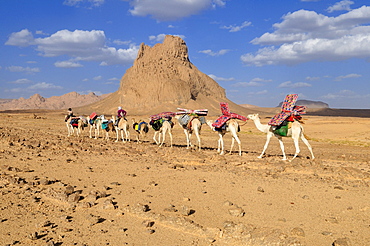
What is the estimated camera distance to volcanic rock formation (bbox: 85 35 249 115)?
143m

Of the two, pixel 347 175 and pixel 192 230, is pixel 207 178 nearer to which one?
pixel 192 230

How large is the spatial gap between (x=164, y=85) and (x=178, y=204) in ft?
460

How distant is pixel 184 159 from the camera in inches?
615

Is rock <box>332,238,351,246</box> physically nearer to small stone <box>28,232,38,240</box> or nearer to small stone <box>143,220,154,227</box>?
small stone <box>143,220,154,227</box>

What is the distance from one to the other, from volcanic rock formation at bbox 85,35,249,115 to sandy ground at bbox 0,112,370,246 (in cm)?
12155

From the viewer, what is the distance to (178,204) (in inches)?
328

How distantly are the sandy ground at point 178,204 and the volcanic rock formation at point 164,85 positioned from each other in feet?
399

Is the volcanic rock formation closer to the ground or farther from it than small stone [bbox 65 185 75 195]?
farther from it

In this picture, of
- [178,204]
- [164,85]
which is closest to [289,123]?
[178,204]

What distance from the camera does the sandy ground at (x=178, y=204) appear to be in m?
6.41

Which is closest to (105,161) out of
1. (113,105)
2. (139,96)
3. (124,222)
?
(124,222)

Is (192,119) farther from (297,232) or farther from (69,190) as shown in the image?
(297,232)

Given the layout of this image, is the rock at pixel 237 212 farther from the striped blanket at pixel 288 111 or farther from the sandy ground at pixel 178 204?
the striped blanket at pixel 288 111

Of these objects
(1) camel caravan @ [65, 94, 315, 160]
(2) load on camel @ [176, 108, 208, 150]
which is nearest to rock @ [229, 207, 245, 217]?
(1) camel caravan @ [65, 94, 315, 160]
